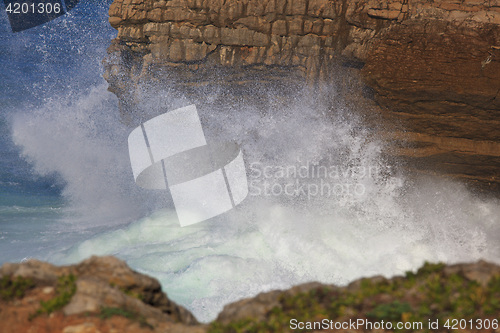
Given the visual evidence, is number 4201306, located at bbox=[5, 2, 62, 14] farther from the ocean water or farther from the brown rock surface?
the brown rock surface

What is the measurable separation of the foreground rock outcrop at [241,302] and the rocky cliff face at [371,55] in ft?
21.0

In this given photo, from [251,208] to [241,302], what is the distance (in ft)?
19.8

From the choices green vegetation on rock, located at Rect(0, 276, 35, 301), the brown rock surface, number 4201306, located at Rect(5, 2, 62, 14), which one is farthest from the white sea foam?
number 4201306, located at Rect(5, 2, 62, 14)

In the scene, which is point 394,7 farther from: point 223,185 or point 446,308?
point 446,308

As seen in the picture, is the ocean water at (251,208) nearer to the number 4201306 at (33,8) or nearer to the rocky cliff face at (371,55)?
the rocky cliff face at (371,55)

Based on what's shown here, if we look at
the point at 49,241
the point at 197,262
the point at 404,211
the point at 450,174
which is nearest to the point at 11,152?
the point at 49,241

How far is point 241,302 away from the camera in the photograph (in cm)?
330

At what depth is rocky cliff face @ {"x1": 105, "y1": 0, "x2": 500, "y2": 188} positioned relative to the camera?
866cm

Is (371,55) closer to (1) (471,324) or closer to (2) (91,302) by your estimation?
(1) (471,324)

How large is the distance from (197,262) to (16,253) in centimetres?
315

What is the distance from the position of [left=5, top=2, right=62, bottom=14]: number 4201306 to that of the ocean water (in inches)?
295
